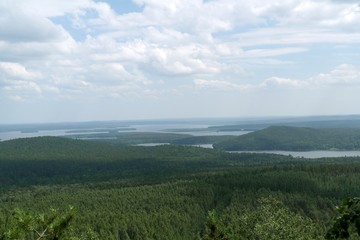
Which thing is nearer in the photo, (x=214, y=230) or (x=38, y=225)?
(x=38, y=225)

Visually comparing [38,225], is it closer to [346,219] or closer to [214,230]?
[214,230]

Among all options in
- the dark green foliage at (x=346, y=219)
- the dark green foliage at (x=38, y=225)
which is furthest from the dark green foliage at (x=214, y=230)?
the dark green foliage at (x=346, y=219)

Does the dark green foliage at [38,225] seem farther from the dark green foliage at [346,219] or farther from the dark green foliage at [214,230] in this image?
the dark green foliage at [346,219]

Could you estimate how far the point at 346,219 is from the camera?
11.9 m

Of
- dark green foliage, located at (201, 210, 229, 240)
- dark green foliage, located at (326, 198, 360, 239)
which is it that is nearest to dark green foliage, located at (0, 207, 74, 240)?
dark green foliage, located at (201, 210, 229, 240)

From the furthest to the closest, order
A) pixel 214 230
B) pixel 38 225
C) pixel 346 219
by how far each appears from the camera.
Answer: pixel 214 230 → pixel 38 225 → pixel 346 219

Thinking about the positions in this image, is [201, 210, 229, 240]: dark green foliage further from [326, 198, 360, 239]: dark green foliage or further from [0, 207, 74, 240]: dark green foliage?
[326, 198, 360, 239]: dark green foliage

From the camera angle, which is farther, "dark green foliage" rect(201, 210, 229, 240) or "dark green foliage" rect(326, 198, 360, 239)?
"dark green foliage" rect(201, 210, 229, 240)

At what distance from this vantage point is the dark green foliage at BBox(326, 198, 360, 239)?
38.0 feet

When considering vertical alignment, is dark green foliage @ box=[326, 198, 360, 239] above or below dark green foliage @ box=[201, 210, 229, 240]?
above

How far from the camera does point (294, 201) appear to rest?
162m

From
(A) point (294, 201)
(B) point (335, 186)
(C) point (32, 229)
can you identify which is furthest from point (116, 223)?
(C) point (32, 229)

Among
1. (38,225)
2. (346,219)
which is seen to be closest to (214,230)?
(38,225)

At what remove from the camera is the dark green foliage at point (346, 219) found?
11586mm
